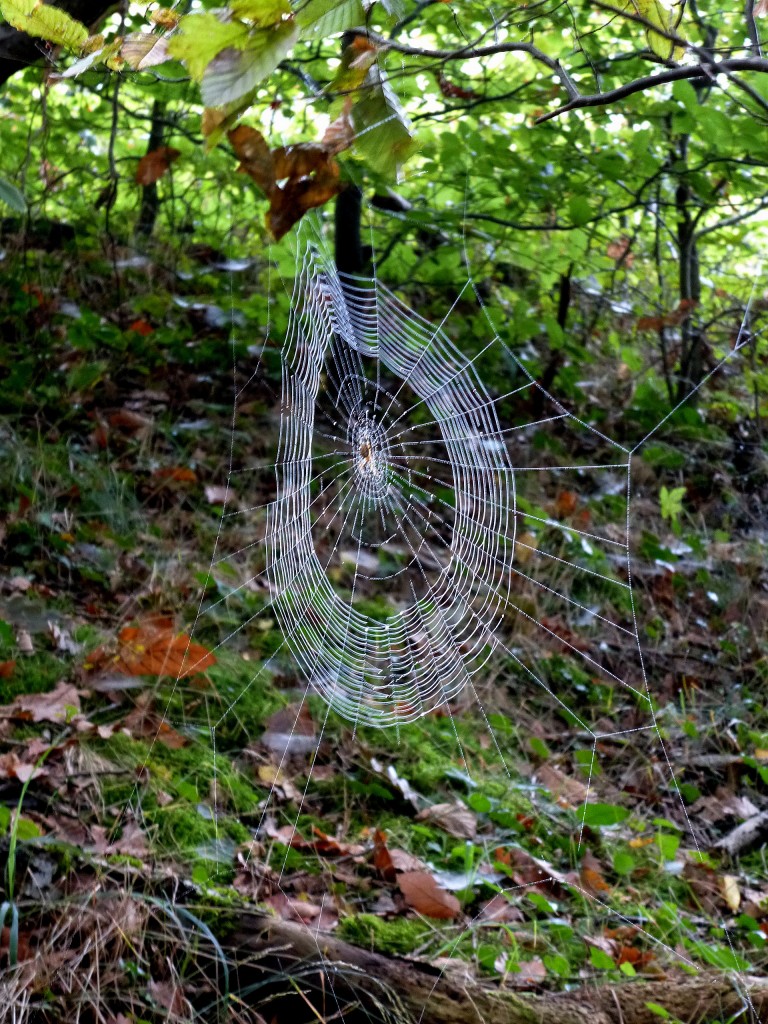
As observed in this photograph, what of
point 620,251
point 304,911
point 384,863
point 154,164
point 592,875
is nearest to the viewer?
point 304,911

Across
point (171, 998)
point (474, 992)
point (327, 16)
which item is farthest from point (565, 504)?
point (327, 16)

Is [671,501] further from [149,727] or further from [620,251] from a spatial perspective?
[149,727]

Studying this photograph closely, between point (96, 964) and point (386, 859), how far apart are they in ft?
3.20

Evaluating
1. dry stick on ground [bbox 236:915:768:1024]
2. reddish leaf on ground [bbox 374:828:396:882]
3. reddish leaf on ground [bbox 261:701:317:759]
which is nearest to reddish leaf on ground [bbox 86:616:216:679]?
reddish leaf on ground [bbox 261:701:317:759]

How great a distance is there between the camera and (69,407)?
184 inches

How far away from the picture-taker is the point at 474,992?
2.17 metres

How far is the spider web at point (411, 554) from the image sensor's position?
11.3 feet

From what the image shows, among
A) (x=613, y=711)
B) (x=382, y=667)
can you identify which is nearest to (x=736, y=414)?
(x=613, y=711)

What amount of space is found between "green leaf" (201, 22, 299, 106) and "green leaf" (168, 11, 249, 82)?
17 mm

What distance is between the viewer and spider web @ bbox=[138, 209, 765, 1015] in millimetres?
3432

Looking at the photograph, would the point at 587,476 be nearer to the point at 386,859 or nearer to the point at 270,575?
the point at 270,575

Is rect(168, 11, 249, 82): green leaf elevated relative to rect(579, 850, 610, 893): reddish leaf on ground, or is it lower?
elevated

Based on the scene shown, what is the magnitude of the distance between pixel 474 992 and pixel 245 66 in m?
1.85

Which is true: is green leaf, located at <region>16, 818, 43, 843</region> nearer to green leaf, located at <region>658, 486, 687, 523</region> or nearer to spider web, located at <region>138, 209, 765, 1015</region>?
spider web, located at <region>138, 209, 765, 1015</region>
